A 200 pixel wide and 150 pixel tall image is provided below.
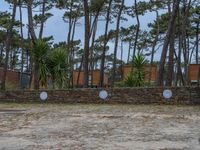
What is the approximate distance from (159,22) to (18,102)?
28390 mm

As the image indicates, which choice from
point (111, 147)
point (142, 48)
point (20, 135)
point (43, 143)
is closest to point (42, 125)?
point (20, 135)

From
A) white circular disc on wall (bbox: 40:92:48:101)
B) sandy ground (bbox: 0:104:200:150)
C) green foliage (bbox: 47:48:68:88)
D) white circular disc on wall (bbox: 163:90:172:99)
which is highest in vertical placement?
green foliage (bbox: 47:48:68:88)

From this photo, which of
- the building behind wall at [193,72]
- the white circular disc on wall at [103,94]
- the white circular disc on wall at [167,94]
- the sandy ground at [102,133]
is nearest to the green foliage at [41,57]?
the white circular disc on wall at [103,94]

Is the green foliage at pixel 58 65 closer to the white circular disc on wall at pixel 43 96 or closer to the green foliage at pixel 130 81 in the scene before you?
the white circular disc on wall at pixel 43 96

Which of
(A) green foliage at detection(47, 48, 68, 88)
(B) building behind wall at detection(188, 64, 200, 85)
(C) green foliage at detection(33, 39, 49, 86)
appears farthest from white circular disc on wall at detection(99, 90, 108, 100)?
(B) building behind wall at detection(188, 64, 200, 85)

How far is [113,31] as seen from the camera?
54.3 meters

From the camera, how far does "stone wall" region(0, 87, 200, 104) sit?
1981 cm

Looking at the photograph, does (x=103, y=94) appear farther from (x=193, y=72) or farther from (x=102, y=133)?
(x=193, y=72)

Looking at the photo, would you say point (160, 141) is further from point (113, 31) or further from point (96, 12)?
point (113, 31)

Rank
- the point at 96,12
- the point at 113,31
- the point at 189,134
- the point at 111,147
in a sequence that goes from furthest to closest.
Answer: the point at 113,31
the point at 96,12
the point at 189,134
the point at 111,147

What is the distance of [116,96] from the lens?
69.1 ft

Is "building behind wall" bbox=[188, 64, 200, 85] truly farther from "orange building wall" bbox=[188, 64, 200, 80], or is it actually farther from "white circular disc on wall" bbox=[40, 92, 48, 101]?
"white circular disc on wall" bbox=[40, 92, 48, 101]

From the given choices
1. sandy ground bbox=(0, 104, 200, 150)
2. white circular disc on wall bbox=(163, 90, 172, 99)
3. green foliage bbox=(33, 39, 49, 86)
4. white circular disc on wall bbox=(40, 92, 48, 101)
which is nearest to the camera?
sandy ground bbox=(0, 104, 200, 150)

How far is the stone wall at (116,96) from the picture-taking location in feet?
65.0
